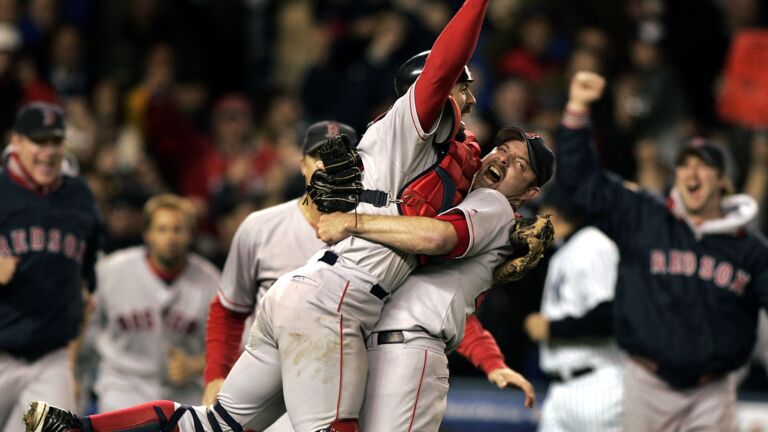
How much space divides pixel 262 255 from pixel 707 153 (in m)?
2.85

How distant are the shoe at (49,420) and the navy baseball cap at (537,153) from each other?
228cm

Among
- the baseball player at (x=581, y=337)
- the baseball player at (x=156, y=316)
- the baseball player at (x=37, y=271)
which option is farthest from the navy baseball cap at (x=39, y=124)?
the baseball player at (x=581, y=337)

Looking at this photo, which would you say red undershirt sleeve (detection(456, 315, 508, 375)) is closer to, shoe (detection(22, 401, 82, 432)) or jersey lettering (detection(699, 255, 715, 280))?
jersey lettering (detection(699, 255, 715, 280))


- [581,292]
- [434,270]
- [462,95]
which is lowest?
[581,292]

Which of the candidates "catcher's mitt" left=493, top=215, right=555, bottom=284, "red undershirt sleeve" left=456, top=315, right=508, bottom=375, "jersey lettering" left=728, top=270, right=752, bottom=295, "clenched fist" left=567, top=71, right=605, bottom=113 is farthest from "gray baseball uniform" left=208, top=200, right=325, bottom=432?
"jersey lettering" left=728, top=270, right=752, bottom=295

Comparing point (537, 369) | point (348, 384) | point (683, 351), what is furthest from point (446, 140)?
point (537, 369)

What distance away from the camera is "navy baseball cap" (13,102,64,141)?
7352 millimetres

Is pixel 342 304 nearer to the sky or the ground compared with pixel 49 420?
nearer to the sky

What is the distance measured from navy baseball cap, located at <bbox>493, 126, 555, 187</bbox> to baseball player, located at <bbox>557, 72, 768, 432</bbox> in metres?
1.73

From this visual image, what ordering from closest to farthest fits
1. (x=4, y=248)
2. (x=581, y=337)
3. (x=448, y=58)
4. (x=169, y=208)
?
(x=448, y=58) → (x=4, y=248) → (x=581, y=337) → (x=169, y=208)

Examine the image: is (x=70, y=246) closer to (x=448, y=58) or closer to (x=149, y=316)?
(x=149, y=316)

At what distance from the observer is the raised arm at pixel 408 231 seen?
5293 mm

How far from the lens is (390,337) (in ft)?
18.0

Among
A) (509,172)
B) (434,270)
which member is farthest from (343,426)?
(509,172)
